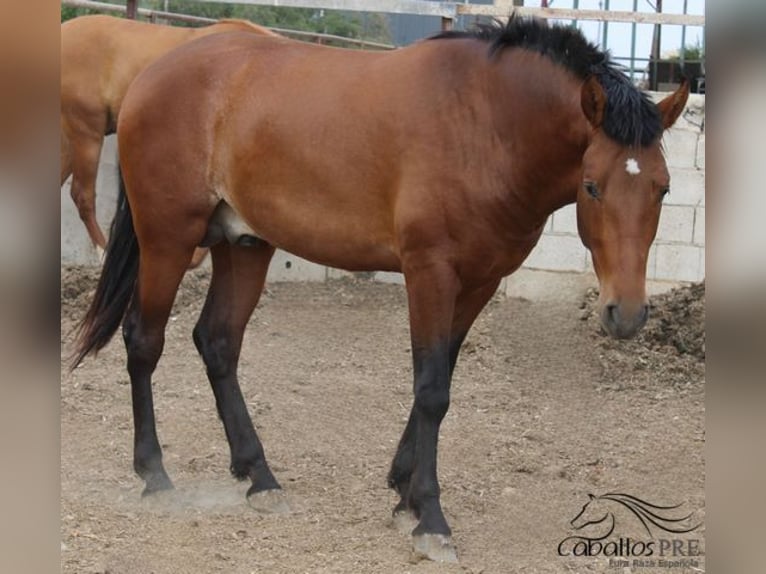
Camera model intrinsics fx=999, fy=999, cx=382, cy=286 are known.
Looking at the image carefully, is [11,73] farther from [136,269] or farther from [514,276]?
[514,276]

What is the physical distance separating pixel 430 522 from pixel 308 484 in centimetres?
94

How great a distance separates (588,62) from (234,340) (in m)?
1.85

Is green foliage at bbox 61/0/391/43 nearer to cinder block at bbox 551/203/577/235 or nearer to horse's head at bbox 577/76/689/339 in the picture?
cinder block at bbox 551/203/577/235

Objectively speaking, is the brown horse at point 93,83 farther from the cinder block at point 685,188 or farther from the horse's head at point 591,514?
the horse's head at point 591,514

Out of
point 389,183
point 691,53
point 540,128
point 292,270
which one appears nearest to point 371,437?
point 389,183

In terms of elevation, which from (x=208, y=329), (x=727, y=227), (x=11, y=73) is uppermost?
(x=11, y=73)

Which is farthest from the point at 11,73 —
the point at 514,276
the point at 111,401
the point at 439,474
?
the point at 514,276

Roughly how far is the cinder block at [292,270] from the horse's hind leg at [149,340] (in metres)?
3.58

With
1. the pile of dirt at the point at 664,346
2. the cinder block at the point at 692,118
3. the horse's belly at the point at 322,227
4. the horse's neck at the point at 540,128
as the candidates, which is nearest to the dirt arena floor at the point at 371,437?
the pile of dirt at the point at 664,346

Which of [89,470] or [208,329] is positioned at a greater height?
[208,329]

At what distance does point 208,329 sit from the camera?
13.8 ft

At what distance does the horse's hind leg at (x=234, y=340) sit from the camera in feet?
13.4

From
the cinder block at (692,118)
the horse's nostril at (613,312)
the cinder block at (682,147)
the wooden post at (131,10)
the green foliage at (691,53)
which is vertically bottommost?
the cinder block at (682,147)

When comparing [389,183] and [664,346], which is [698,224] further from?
[389,183]
